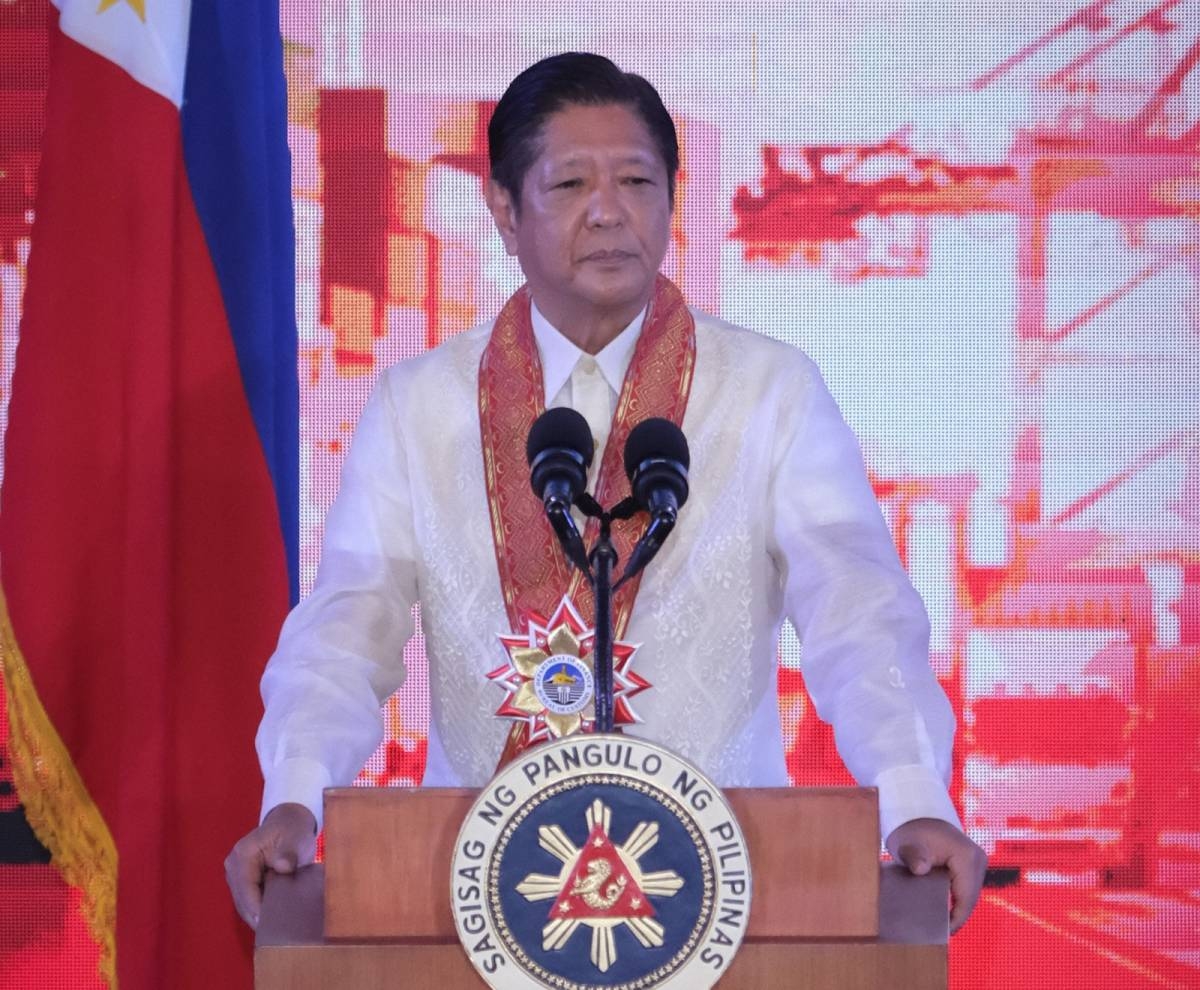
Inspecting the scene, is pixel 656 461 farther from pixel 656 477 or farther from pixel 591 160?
pixel 591 160

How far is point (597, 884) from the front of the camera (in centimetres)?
153

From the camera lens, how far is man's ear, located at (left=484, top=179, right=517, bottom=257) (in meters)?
2.60

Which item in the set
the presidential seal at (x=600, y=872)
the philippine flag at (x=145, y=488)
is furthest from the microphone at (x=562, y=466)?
the philippine flag at (x=145, y=488)

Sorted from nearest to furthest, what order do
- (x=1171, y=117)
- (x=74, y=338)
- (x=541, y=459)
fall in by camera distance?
(x=541, y=459)
(x=74, y=338)
(x=1171, y=117)

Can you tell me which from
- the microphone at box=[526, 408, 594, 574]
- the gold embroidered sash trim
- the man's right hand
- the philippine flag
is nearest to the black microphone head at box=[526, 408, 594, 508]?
the microphone at box=[526, 408, 594, 574]

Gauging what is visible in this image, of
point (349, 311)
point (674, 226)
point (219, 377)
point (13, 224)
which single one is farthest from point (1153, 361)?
point (13, 224)

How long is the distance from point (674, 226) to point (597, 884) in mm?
2247

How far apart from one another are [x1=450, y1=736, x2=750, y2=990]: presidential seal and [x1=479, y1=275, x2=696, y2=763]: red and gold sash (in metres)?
0.75

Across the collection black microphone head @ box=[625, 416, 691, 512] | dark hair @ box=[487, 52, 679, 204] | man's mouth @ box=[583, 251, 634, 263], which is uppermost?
dark hair @ box=[487, 52, 679, 204]

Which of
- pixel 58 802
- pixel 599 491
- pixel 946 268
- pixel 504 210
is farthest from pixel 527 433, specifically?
pixel 946 268

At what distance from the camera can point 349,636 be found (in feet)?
7.68

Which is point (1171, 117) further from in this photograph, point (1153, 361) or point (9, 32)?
point (9, 32)

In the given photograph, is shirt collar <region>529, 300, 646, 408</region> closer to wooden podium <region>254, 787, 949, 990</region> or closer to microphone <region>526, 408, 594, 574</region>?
microphone <region>526, 408, 594, 574</region>

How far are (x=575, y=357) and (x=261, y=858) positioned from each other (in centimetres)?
97
